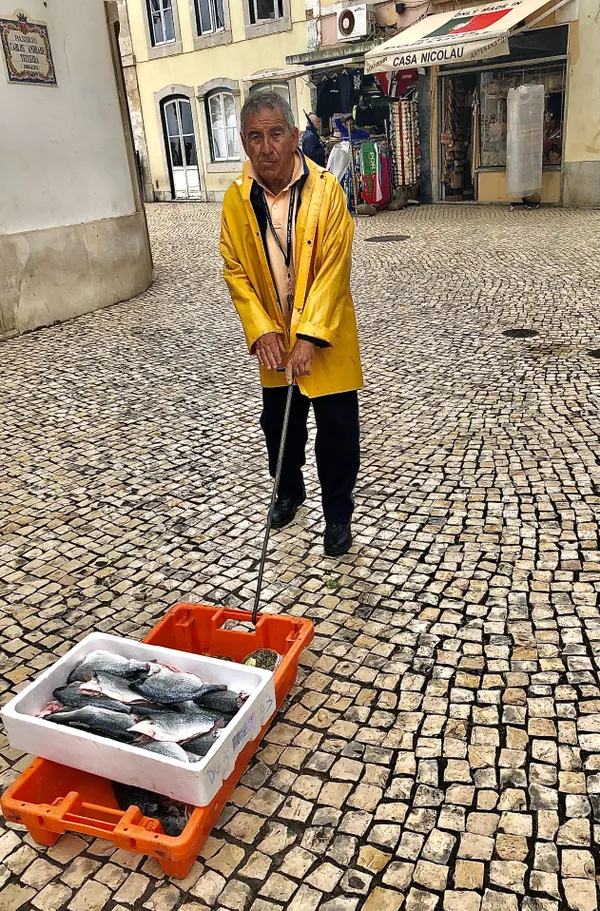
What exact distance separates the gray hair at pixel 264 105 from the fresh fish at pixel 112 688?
6.60 feet

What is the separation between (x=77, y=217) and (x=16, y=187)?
0.85 m

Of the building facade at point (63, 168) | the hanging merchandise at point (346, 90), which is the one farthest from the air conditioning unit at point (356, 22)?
the building facade at point (63, 168)

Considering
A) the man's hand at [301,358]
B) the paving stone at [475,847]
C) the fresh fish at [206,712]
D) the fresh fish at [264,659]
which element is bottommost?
the paving stone at [475,847]

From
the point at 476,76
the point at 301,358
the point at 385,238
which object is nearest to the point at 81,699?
the point at 301,358

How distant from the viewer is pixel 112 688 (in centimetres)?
227

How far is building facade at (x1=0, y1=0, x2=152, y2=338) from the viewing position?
7566 mm

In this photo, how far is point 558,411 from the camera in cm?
503

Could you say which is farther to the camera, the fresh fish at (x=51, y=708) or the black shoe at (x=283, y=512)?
the black shoe at (x=283, y=512)

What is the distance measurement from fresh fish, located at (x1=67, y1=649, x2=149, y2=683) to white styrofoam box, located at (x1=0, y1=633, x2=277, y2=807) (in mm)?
48

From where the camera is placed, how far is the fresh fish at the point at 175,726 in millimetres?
2086

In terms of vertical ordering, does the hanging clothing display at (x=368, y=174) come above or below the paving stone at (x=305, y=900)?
above

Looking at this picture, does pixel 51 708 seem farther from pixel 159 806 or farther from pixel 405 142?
pixel 405 142

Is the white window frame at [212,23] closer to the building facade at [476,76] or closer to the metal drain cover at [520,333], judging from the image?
the building facade at [476,76]

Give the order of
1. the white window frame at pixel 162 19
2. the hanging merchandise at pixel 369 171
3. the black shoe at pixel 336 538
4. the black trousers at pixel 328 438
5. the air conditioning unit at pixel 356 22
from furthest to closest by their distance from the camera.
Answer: the white window frame at pixel 162 19
the air conditioning unit at pixel 356 22
the hanging merchandise at pixel 369 171
the black shoe at pixel 336 538
the black trousers at pixel 328 438
